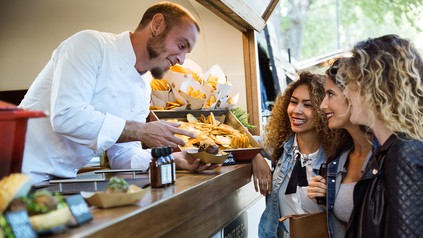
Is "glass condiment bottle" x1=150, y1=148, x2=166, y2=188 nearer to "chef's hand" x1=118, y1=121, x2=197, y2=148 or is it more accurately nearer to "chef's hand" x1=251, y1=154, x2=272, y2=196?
"chef's hand" x1=118, y1=121, x2=197, y2=148

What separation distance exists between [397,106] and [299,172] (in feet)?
3.08

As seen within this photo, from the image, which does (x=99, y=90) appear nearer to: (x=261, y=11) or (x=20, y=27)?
(x=261, y=11)

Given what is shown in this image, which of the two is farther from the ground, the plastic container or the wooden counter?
the plastic container

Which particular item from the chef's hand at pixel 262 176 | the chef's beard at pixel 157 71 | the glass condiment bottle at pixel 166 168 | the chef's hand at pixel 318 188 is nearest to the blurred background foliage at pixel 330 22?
the chef's hand at pixel 262 176

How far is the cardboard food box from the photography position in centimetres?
295

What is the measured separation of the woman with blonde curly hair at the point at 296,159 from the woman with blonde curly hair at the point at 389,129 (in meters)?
0.69

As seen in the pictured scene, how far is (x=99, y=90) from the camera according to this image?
8.12ft

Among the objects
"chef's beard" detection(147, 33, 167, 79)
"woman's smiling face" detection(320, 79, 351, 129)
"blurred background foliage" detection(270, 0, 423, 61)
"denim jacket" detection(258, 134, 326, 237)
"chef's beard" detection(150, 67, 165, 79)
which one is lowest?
"denim jacket" detection(258, 134, 326, 237)

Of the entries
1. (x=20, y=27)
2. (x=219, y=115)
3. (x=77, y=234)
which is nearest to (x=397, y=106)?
(x=77, y=234)

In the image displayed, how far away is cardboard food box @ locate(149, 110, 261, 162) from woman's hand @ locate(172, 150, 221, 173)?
1.35 ft

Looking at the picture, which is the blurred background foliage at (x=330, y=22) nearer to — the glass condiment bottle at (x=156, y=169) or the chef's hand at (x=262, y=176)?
the chef's hand at (x=262, y=176)

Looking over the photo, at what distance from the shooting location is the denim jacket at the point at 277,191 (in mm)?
2809

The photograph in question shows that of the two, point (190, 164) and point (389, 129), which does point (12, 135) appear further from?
point (389, 129)

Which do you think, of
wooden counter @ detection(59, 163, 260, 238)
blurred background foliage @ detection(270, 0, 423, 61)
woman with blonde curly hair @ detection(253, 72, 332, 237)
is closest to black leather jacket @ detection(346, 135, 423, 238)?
wooden counter @ detection(59, 163, 260, 238)
